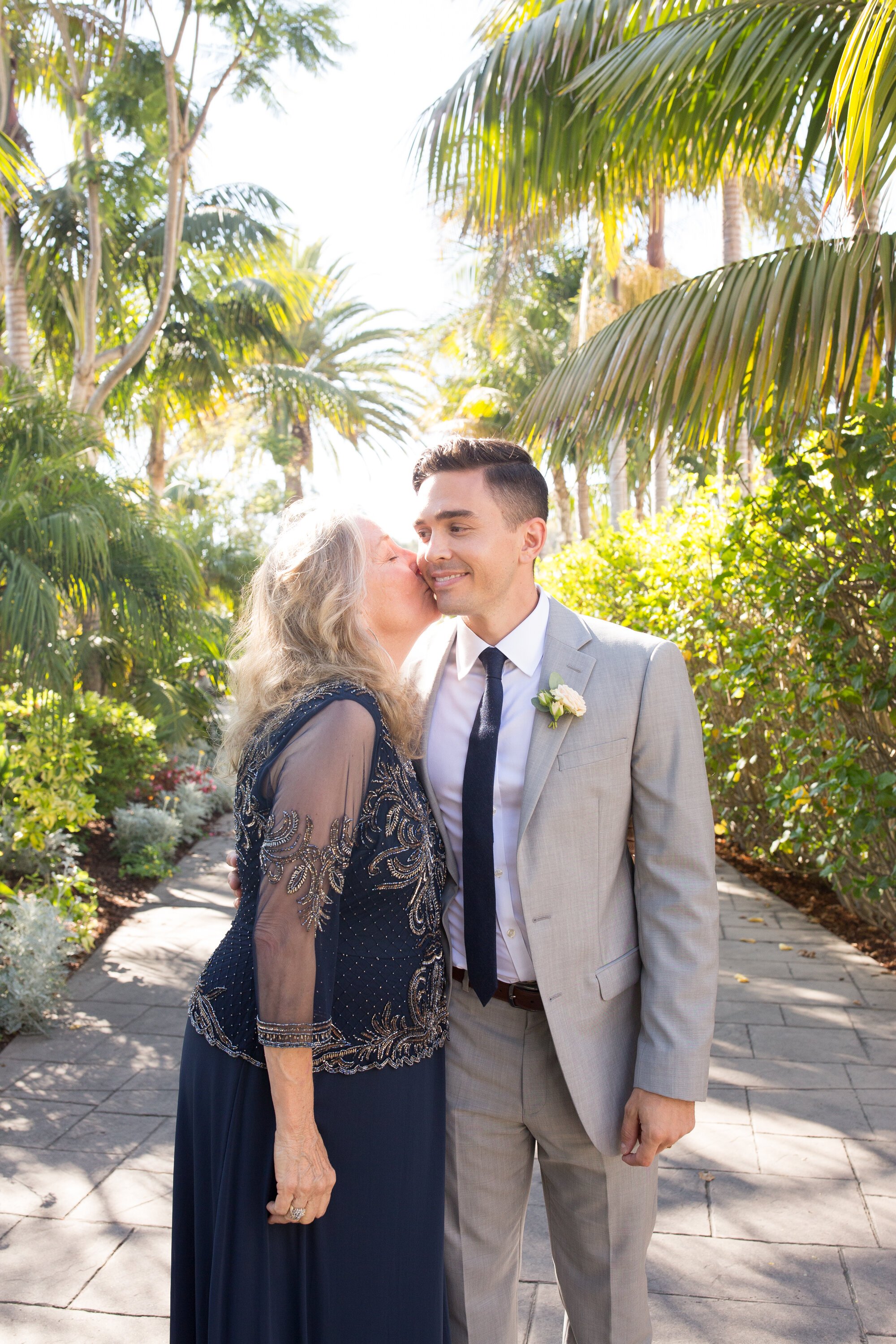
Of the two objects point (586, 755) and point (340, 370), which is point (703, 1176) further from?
point (340, 370)

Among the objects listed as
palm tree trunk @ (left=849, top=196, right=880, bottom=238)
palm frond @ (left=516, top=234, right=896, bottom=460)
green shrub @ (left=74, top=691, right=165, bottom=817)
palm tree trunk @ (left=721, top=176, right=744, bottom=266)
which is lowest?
green shrub @ (left=74, top=691, right=165, bottom=817)

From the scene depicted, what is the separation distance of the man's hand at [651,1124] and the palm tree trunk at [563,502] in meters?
23.6

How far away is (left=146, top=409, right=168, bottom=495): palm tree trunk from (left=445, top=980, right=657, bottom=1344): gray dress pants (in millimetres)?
15091

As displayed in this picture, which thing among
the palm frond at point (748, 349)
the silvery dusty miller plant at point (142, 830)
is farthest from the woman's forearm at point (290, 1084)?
the silvery dusty miller plant at point (142, 830)

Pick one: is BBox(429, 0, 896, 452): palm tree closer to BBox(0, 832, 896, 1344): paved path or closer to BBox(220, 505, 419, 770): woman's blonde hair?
BBox(220, 505, 419, 770): woman's blonde hair

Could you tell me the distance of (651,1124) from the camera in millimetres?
1979

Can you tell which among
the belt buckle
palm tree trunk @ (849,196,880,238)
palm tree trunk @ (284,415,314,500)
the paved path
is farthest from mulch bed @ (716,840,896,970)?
palm tree trunk @ (284,415,314,500)

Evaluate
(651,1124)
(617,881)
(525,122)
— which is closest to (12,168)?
(525,122)

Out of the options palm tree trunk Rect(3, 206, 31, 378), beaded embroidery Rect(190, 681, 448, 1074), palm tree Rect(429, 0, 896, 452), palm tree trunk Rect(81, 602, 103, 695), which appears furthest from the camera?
palm tree trunk Rect(3, 206, 31, 378)

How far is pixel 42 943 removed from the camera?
202 inches

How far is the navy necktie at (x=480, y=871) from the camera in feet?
6.63

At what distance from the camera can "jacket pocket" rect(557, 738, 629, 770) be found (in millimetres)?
2025

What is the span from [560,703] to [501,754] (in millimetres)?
183

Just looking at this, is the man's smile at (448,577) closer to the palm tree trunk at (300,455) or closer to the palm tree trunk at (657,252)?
the palm tree trunk at (657,252)
